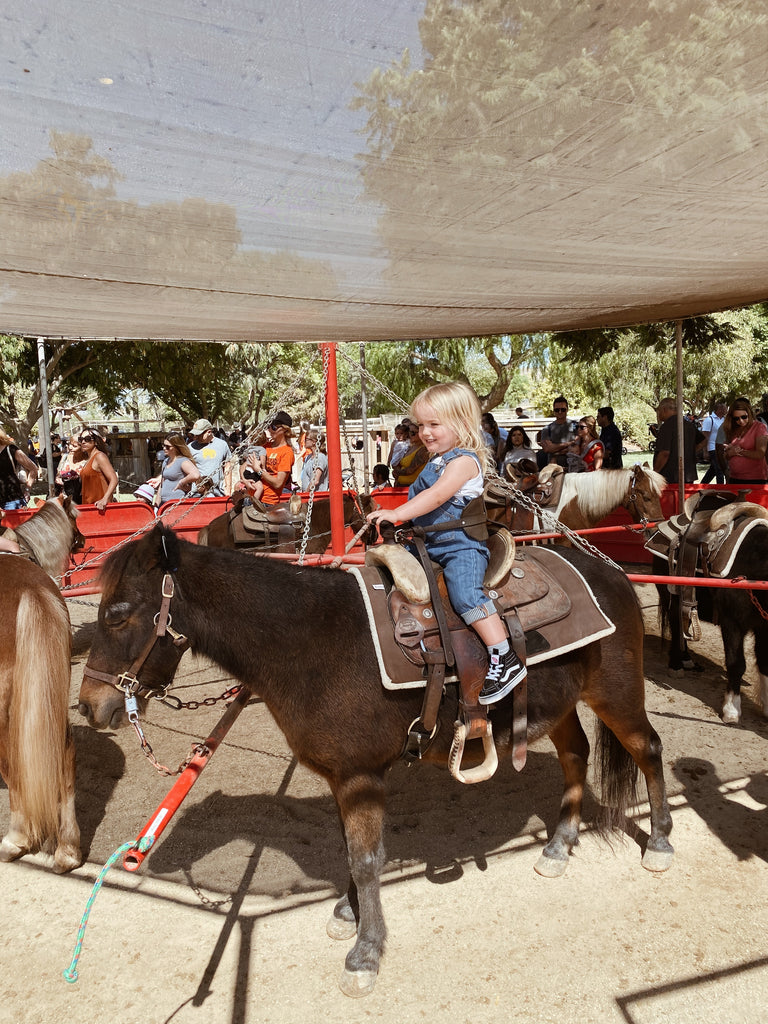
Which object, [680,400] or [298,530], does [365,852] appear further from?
[680,400]

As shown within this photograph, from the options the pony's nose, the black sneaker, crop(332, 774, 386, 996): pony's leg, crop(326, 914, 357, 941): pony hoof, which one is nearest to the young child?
the black sneaker

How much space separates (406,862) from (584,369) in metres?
28.7

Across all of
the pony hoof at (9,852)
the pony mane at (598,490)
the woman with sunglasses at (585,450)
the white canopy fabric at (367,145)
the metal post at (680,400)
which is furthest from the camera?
the woman with sunglasses at (585,450)

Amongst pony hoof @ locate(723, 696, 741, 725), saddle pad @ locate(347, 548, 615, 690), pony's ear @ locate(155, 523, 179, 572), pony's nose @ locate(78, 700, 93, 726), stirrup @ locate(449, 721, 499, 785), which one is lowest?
pony hoof @ locate(723, 696, 741, 725)

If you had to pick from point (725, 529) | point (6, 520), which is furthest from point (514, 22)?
point (6, 520)

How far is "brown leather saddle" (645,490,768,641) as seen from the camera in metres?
5.02

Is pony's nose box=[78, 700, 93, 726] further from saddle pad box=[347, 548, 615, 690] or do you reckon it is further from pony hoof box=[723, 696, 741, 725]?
pony hoof box=[723, 696, 741, 725]

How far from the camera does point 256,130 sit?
209cm

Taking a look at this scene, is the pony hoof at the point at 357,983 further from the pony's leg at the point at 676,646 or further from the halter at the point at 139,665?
the pony's leg at the point at 676,646

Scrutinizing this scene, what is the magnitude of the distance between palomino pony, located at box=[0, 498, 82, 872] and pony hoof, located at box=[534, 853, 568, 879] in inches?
93.6

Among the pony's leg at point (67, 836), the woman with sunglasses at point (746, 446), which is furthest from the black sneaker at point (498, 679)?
the woman with sunglasses at point (746, 446)

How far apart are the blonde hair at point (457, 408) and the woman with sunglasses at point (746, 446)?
648 cm

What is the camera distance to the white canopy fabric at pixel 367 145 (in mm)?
1744

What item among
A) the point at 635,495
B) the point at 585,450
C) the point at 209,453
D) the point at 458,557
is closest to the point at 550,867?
the point at 458,557
